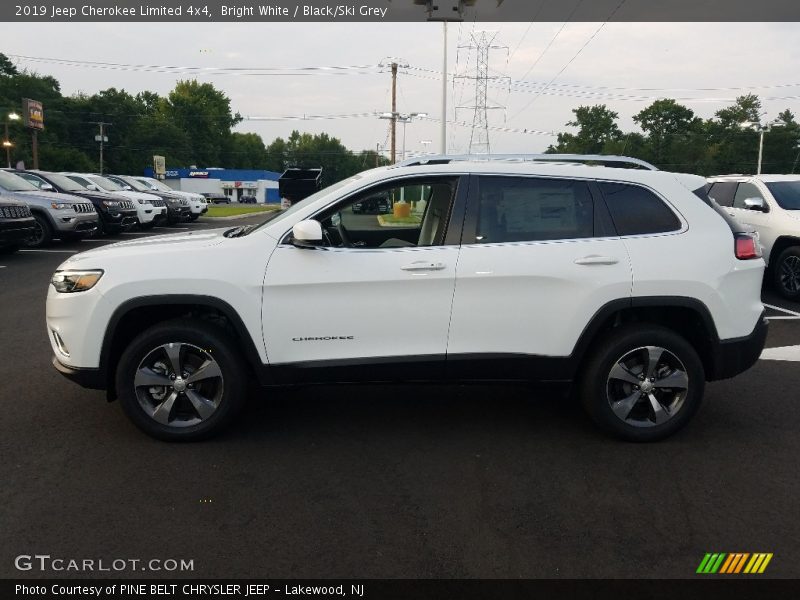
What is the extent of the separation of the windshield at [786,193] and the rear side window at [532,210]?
7211mm

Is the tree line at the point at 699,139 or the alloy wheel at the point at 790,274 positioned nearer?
the alloy wheel at the point at 790,274

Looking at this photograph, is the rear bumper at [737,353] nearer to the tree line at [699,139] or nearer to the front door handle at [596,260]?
the front door handle at [596,260]

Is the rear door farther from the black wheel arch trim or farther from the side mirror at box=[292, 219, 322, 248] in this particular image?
the black wheel arch trim

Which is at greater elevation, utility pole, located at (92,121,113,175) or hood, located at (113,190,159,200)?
utility pole, located at (92,121,113,175)

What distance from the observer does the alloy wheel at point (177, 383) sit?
4.32m

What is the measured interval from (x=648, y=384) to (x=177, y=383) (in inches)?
118

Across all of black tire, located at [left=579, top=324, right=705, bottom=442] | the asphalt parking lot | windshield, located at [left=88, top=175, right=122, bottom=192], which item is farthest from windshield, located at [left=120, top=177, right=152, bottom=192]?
black tire, located at [left=579, top=324, right=705, bottom=442]

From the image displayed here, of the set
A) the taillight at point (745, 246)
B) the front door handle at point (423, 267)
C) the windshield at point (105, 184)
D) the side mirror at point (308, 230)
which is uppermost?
the windshield at point (105, 184)

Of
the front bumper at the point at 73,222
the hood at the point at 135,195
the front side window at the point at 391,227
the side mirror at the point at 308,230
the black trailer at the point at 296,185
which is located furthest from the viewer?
the black trailer at the point at 296,185

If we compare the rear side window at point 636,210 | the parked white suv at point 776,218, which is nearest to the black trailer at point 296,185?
the parked white suv at point 776,218

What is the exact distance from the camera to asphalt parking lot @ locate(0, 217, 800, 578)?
10.2 ft

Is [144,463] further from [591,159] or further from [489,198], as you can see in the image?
[591,159]

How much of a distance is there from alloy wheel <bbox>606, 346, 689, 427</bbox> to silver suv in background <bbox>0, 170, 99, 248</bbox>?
13.7m

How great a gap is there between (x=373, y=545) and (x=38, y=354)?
484cm
